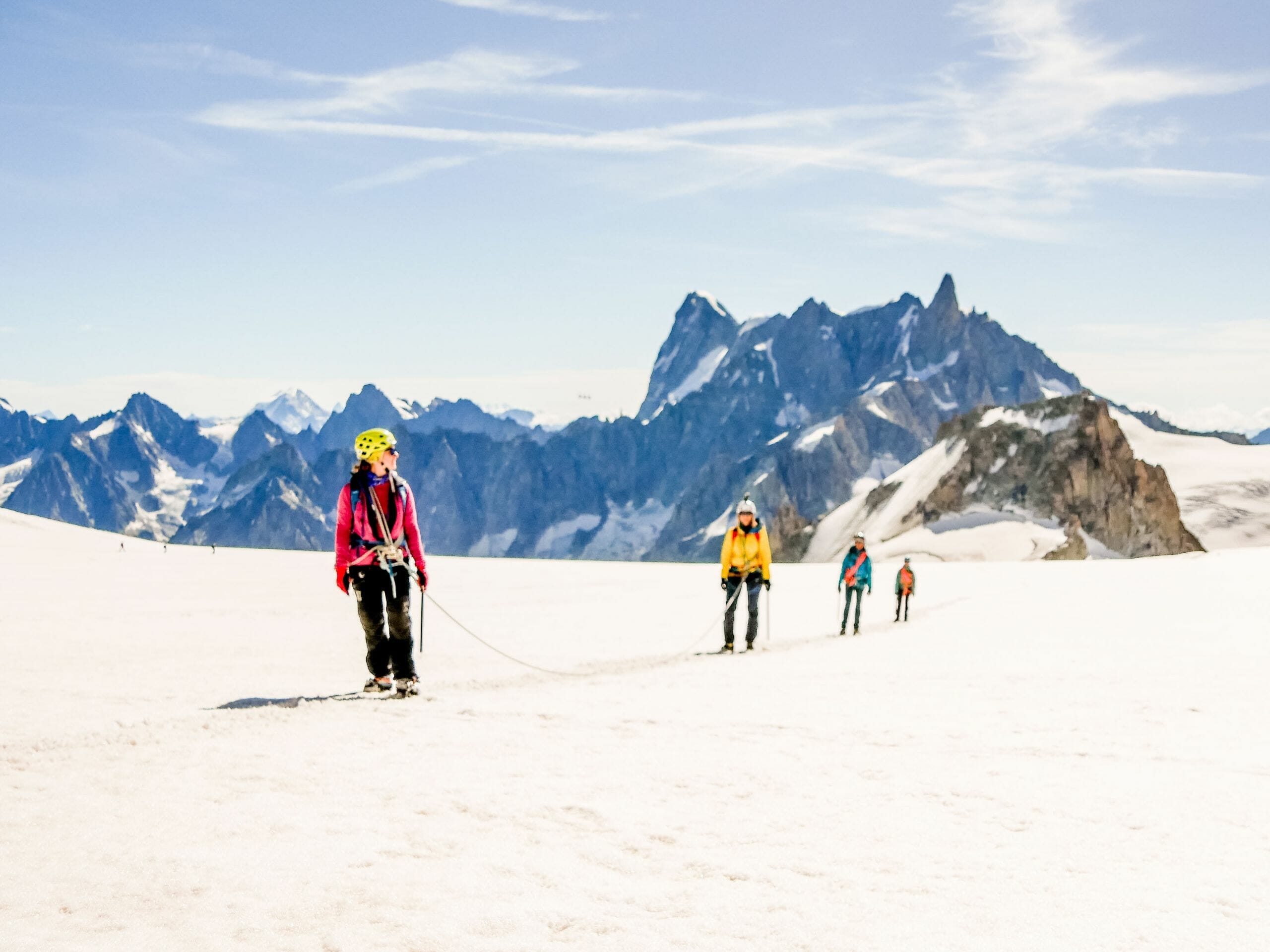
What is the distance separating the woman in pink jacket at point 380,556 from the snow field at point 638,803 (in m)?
0.65

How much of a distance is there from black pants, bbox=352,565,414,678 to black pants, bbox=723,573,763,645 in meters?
7.08

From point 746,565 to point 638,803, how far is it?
1052 cm

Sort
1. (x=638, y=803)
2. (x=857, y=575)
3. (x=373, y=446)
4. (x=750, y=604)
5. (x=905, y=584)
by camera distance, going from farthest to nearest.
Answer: (x=905, y=584)
(x=857, y=575)
(x=750, y=604)
(x=373, y=446)
(x=638, y=803)

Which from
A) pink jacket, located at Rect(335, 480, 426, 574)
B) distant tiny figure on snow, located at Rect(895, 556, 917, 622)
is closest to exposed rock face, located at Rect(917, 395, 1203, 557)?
distant tiny figure on snow, located at Rect(895, 556, 917, 622)

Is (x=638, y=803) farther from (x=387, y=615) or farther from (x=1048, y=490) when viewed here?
(x=1048, y=490)

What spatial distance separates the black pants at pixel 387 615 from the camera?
11.5 meters

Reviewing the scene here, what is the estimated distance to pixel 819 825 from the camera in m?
6.52

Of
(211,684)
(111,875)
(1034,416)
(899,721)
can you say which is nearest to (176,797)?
(111,875)

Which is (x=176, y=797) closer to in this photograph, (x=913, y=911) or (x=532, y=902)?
(x=532, y=902)

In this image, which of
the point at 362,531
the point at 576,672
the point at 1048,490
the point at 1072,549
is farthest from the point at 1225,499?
the point at 362,531

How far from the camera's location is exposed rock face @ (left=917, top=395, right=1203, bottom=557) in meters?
122

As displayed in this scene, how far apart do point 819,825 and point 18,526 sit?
76217 mm

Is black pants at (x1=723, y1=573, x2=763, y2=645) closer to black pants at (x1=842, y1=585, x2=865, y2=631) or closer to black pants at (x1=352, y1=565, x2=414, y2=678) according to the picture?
black pants at (x1=842, y1=585, x2=865, y2=631)

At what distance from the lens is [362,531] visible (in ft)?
38.0
